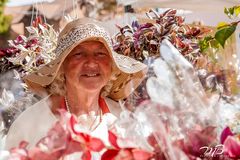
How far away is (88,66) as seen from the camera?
1.54 metres

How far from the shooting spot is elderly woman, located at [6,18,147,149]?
154cm

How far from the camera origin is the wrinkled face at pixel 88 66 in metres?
1.53

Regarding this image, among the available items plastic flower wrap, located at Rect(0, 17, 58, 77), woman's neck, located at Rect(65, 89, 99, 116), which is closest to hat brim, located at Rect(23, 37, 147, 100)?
woman's neck, located at Rect(65, 89, 99, 116)

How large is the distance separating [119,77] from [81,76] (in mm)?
246

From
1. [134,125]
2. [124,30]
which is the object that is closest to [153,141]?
[134,125]

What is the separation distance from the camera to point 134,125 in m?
0.74

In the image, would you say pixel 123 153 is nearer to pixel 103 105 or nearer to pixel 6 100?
pixel 103 105

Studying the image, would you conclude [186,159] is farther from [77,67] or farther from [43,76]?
[43,76]

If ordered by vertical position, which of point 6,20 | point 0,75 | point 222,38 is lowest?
point 6,20

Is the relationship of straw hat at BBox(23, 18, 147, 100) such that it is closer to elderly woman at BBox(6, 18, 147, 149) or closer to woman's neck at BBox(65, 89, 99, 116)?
elderly woman at BBox(6, 18, 147, 149)

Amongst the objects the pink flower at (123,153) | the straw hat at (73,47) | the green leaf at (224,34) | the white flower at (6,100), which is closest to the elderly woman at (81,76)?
the straw hat at (73,47)

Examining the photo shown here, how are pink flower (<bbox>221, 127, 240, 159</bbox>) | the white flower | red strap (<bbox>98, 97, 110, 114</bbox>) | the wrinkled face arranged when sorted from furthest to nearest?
the white flower, red strap (<bbox>98, 97, 110, 114</bbox>), the wrinkled face, pink flower (<bbox>221, 127, 240, 159</bbox>)

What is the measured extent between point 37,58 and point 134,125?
1.56 meters

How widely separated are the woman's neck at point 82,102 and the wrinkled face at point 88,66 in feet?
0.09
